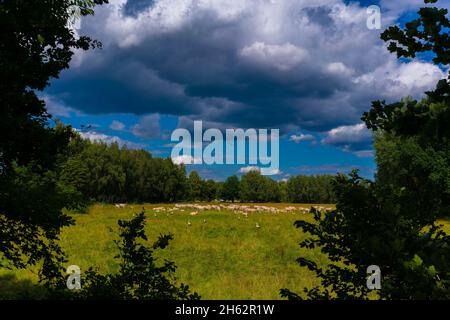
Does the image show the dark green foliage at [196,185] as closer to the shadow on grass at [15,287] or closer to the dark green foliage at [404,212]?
the shadow on grass at [15,287]

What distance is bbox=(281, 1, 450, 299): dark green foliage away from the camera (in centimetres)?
241

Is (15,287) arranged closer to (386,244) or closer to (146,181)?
(386,244)

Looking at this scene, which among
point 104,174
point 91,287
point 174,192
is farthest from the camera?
point 174,192

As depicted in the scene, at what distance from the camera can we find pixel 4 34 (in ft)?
18.9

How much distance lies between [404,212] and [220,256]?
12.7m

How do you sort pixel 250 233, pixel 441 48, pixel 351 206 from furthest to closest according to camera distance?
pixel 250 233
pixel 351 206
pixel 441 48

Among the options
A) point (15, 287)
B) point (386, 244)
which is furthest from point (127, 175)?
point (386, 244)

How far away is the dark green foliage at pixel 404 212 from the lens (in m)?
2.41

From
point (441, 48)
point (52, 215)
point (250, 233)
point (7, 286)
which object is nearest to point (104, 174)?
point (250, 233)

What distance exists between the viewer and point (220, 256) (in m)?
16.2

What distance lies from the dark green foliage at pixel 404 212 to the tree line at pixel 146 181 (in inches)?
1853

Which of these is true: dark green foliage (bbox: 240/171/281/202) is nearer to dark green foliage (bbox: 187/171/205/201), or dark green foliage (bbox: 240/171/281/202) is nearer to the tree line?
the tree line
